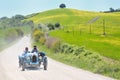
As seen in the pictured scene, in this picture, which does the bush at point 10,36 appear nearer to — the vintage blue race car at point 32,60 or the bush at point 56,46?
the bush at point 56,46

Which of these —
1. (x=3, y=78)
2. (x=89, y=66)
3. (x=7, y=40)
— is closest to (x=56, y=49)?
(x=89, y=66)

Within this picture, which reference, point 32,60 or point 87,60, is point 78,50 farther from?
point 32,60

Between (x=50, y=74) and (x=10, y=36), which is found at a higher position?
(x=50, y=74)

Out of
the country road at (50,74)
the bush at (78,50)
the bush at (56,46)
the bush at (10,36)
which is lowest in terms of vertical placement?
the bush at (10,36)

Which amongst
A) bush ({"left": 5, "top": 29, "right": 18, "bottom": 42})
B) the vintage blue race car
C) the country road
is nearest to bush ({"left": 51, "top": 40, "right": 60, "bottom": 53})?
the country road

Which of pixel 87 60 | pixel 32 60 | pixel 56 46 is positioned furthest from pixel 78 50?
pixel 32 60

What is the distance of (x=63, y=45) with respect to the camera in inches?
2287

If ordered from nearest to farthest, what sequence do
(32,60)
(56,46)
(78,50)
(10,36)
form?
(32,60) → (78,50) → (56,46) → (10,36)

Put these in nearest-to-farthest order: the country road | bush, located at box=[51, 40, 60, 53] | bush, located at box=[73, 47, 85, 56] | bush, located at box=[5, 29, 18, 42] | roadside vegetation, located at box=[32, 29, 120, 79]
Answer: the country road → roadside vegetation, located at box=[32, 29, 120, 79] → bush, located at box=[73, 47, 85, 56] → bush, located at box=[51, 40, 60, 53] → bush, located at box=[5, 29, 18, 42]

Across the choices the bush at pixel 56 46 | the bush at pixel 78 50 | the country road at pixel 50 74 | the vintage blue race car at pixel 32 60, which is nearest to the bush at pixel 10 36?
the bush at pixel 56 46

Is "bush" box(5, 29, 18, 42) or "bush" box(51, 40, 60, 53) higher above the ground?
"bush" box(51, 40, 60, 53)

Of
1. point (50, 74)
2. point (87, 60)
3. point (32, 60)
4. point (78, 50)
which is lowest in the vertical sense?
point (78, 50)

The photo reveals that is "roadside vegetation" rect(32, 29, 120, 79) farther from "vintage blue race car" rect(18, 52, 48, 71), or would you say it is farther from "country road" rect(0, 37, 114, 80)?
"vintage blue race car" rect(18, 52, 48, 71)

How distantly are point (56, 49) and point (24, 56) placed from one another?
1132 inches
